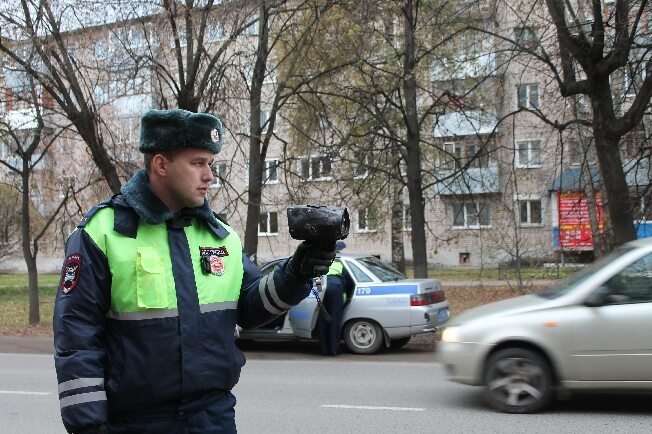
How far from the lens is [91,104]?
15125 millimetres

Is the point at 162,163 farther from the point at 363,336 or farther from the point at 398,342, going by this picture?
the point at 398,342

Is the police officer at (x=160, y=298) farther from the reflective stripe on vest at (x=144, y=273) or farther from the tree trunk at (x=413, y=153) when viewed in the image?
the tree trunk at (x=413, y=153)

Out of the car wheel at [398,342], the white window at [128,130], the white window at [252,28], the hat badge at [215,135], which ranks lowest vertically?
the car wheel at [398,342]

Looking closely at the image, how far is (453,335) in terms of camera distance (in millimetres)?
7254

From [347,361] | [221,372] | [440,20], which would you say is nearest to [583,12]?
[440,20]

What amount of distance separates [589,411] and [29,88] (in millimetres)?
13500

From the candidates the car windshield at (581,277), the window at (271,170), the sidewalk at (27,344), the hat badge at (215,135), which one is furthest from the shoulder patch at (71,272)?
the window at (271,170)

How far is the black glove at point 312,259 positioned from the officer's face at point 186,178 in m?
0.41

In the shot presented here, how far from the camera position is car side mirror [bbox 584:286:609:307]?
262 inches

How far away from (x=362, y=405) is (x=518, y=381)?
1633 millimetres

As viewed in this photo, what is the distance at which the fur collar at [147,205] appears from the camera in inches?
98.1

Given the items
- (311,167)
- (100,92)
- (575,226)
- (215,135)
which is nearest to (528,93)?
(575,226)

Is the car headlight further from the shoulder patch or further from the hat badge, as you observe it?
the shoulder patch

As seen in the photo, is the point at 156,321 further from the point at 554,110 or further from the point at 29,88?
the point at 554,110
